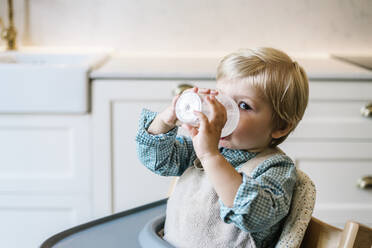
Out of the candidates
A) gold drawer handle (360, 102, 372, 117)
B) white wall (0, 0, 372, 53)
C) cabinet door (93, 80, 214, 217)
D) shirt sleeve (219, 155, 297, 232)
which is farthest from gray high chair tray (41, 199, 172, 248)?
white wall (0, 0, 372, 53)

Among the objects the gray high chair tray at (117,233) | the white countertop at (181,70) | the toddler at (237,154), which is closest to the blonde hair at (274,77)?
the toddler at (237,154)

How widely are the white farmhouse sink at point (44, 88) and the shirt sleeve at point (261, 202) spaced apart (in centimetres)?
89

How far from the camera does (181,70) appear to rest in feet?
5.04

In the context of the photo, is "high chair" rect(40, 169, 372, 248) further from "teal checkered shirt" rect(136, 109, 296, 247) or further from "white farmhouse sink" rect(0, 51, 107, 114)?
"white farmhouse sink" rect(0, 51, 107, 114)

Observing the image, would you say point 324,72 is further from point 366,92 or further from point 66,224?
point 66,224

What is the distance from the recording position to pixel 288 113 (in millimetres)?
779

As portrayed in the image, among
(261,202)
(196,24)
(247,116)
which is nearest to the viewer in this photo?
(261,202)

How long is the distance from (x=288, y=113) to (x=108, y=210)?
965 millimetres

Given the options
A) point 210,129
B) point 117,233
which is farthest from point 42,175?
point 210,129

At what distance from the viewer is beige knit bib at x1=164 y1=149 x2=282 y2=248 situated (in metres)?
0.74

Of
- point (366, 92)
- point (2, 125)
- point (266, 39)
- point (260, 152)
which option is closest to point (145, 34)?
point (266, 39)

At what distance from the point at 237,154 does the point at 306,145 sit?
817 millimetres

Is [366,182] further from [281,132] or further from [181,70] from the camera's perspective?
[281,132]

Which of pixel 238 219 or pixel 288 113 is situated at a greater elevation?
pixel 288 113
